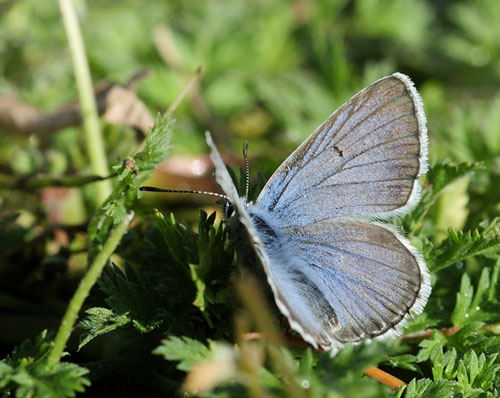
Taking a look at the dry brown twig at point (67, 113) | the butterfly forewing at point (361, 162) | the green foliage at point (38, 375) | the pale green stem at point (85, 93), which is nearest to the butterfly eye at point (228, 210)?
the butterfly forewing at point (361, 162)

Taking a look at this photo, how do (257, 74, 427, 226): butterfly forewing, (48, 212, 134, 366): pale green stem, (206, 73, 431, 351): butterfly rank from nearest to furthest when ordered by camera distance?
(48, 212, 134, 366): pale green stem, (206, 73, 431, 351): butterfly, (257, 74, 427, 226): butterfly forewing

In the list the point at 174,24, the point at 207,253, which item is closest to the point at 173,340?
the point at 207,253

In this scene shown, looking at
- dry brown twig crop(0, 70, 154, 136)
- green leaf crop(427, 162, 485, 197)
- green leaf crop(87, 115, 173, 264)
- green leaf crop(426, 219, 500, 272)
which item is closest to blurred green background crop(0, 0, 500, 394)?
dry brown twig crop(0, 70, 154, 136)

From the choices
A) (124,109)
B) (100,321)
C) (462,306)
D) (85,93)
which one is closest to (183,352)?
(100,321)

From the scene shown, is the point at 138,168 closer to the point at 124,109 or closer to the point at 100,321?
the point at 100,321

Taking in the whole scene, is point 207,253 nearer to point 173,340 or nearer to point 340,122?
point 173,340

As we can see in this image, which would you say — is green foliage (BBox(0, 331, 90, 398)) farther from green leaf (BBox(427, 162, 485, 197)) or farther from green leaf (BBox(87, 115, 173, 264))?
green leaf (BBox(427, 162, 485, 197))
